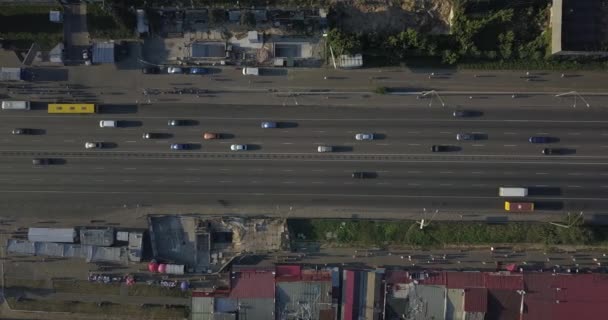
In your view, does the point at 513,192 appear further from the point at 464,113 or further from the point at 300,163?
the point at 300,163

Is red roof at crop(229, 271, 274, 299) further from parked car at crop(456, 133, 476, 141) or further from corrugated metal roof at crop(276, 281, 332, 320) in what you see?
parked car at crop(456, 133, 476, 141)

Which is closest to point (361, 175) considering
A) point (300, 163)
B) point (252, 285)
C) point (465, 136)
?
point (300, 163)

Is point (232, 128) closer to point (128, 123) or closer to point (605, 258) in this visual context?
point (128, 123)

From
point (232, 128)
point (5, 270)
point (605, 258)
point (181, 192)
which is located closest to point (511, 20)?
point (605, 258)

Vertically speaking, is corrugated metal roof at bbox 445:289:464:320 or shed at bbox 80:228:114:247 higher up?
shed at bbox 80:228:114:247

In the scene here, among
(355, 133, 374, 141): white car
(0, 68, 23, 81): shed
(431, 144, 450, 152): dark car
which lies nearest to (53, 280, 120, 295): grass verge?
(0, 68, 23, 81): shed

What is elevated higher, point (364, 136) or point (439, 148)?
point (364, 136)

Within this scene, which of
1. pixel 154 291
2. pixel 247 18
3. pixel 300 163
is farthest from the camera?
pixel 154 291
